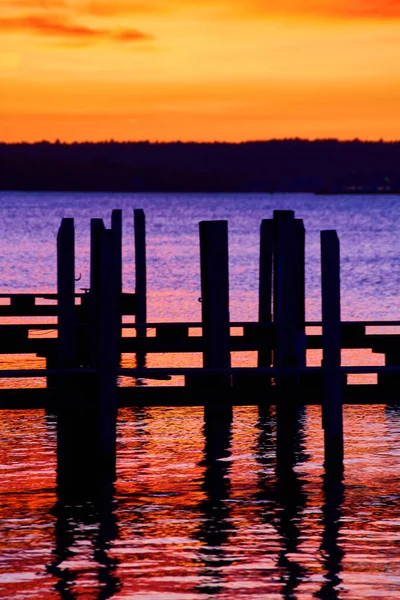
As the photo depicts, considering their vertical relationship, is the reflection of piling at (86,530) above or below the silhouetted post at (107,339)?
below

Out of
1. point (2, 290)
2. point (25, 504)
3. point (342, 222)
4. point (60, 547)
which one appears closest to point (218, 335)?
point (25, 504)

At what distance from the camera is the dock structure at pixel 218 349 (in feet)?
44.6

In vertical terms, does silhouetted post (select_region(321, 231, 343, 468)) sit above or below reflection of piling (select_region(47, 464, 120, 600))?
above

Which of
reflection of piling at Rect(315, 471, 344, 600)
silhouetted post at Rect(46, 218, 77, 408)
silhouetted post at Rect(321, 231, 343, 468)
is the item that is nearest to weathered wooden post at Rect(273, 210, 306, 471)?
silhouetted post at Rect(46, 218, 77, 408)

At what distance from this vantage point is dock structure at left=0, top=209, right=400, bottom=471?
535 inches

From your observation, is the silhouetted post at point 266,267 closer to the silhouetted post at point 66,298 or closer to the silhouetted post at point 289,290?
the silhouetted post at point 289,290

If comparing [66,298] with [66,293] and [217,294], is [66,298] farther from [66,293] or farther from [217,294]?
[217,294]

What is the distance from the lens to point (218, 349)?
1612 cm

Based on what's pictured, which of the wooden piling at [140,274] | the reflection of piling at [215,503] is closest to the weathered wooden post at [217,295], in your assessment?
the reflection of piling at [215,503]

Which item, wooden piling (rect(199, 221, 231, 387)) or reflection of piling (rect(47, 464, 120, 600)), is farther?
wooden piling (rect(199, 221, 231, 387))

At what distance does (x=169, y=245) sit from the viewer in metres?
102

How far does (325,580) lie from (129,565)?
1435 millimetres

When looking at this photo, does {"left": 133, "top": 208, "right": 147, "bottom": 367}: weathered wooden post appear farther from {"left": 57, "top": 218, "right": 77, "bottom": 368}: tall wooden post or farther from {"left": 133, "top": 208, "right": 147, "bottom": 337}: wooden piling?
{"left": 57, "top": 218, "right": 77, "bottom": 368}: tall wooden post

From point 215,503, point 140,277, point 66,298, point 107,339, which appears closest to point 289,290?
point 66,298
